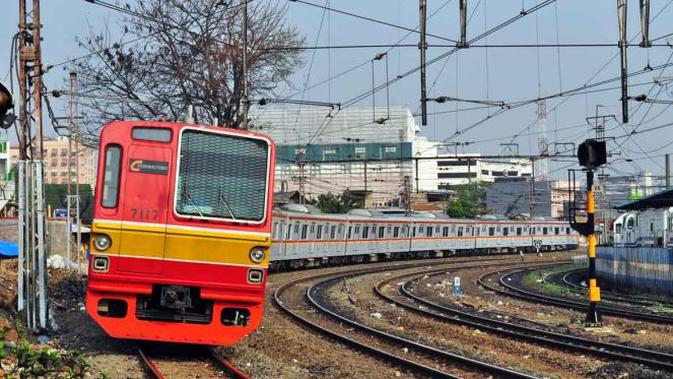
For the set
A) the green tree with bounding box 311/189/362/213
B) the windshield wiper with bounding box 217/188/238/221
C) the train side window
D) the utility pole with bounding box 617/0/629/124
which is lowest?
the windshield wiper with bounding box 217/188/238/221

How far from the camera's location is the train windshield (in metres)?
9.91

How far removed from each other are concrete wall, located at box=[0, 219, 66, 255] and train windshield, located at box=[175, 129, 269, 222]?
85.2 ft

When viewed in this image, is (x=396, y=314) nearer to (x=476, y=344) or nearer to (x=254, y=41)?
(x=476, y=344)

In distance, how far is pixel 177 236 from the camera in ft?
31.9

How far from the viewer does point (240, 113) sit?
1015 inches

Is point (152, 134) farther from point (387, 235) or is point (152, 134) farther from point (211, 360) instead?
point (387, 235)

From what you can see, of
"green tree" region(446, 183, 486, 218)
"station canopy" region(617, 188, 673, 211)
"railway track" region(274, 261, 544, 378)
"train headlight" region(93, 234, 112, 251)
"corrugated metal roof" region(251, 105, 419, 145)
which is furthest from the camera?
"corrugated metal roof" region(251, 105, 419, 145)

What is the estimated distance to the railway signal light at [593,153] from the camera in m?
15.0

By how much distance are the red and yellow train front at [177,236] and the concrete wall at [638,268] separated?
1545cm

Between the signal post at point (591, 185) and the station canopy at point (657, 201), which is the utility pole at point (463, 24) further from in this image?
the station canopy at point (657, 201)

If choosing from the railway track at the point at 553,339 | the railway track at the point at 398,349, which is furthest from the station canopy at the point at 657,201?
the railway track at the point at 398,349

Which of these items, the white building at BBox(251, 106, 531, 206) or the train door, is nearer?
the train door

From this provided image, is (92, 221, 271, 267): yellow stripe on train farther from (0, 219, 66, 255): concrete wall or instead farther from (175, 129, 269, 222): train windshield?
(0, 219, 66, 255): concrete wall

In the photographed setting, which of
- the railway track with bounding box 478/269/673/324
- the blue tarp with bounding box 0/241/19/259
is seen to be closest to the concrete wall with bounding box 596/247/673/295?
the railway track with bounding box 478/269/673/324
